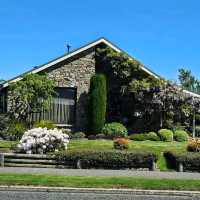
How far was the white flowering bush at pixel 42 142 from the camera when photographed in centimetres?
2188

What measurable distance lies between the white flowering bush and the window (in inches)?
430

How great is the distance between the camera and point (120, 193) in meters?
15.3

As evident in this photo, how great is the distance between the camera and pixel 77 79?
33.7 m

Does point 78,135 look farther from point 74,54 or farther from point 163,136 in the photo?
point 74,54

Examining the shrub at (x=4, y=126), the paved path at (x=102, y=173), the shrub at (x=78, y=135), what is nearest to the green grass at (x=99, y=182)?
the paved path at (x=102, y=173)

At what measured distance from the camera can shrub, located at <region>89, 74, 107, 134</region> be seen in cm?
3241

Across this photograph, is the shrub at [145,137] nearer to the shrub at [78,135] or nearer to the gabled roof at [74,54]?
the shrub at [78,135]

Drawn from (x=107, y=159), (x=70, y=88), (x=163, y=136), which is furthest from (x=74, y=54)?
(x=107, y=159)

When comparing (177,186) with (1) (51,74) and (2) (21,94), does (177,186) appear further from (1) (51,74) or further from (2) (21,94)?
(1) (51,74)

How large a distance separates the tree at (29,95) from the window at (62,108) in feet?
3.38

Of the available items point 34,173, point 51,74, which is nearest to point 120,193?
point 34,173

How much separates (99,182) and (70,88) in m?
17.9

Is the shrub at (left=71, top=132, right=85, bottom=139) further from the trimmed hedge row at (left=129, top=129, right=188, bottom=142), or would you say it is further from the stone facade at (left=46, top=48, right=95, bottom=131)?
the trimmed hedge row at (left=129, top=129, right=188, bottom=142)

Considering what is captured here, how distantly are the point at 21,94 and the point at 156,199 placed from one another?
692 inches
